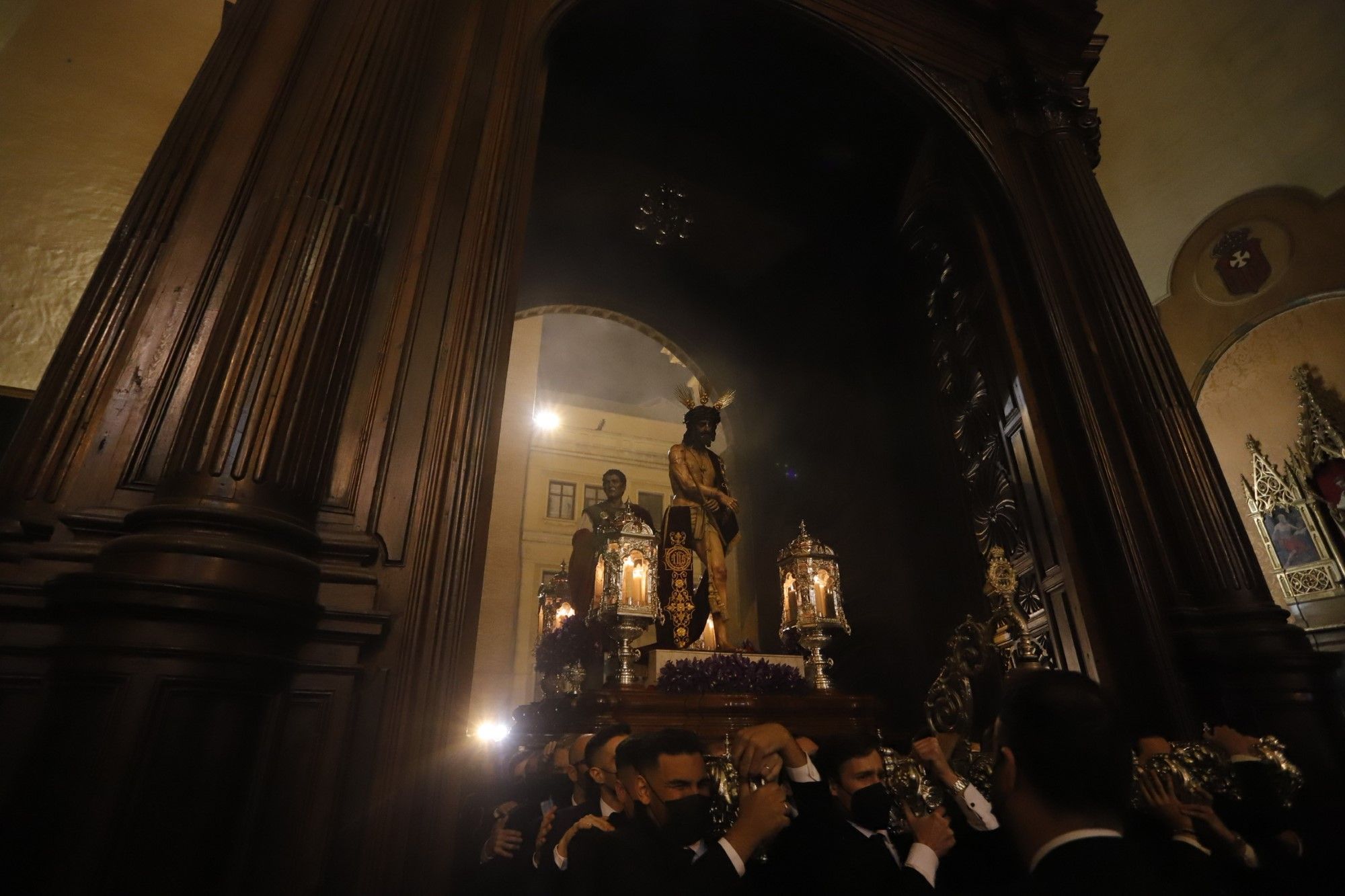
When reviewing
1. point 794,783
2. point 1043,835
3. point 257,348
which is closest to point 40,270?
point 257,348

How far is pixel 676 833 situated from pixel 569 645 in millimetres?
3127

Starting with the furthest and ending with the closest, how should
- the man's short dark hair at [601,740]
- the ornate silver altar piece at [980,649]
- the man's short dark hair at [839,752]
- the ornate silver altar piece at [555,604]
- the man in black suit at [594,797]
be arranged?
the ornate silver altar piece at [555,604] < the ornate silver altar piece at [980,649] < the man's short dark hair at [601,740] < the man in black suit at [594,797] < the man's short dark hair at [839,752]

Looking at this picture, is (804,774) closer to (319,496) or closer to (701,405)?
(319,496)

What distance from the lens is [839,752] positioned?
1.89m

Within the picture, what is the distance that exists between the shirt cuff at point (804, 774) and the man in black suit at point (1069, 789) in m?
0.50

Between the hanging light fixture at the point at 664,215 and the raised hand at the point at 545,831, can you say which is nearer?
the raised hand at the point at 545,831

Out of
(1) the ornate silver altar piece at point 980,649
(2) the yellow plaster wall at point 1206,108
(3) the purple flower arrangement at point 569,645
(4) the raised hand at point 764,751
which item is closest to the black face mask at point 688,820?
(4) the raised hand at point 764,751

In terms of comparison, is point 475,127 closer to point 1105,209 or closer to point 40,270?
point 40,270

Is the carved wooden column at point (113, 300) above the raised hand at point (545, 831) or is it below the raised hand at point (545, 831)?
above

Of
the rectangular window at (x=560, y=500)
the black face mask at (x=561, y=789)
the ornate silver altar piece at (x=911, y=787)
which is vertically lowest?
the black face mask at (x=561, y=789)

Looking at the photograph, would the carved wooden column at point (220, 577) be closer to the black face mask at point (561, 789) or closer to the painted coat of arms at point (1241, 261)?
the black face mask at point (561, 789)

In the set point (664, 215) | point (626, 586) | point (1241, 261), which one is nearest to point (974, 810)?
point (626, 586)

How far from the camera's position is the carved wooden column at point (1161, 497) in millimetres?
2576

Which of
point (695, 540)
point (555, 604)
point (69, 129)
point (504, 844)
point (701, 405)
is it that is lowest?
point (504, 844)
